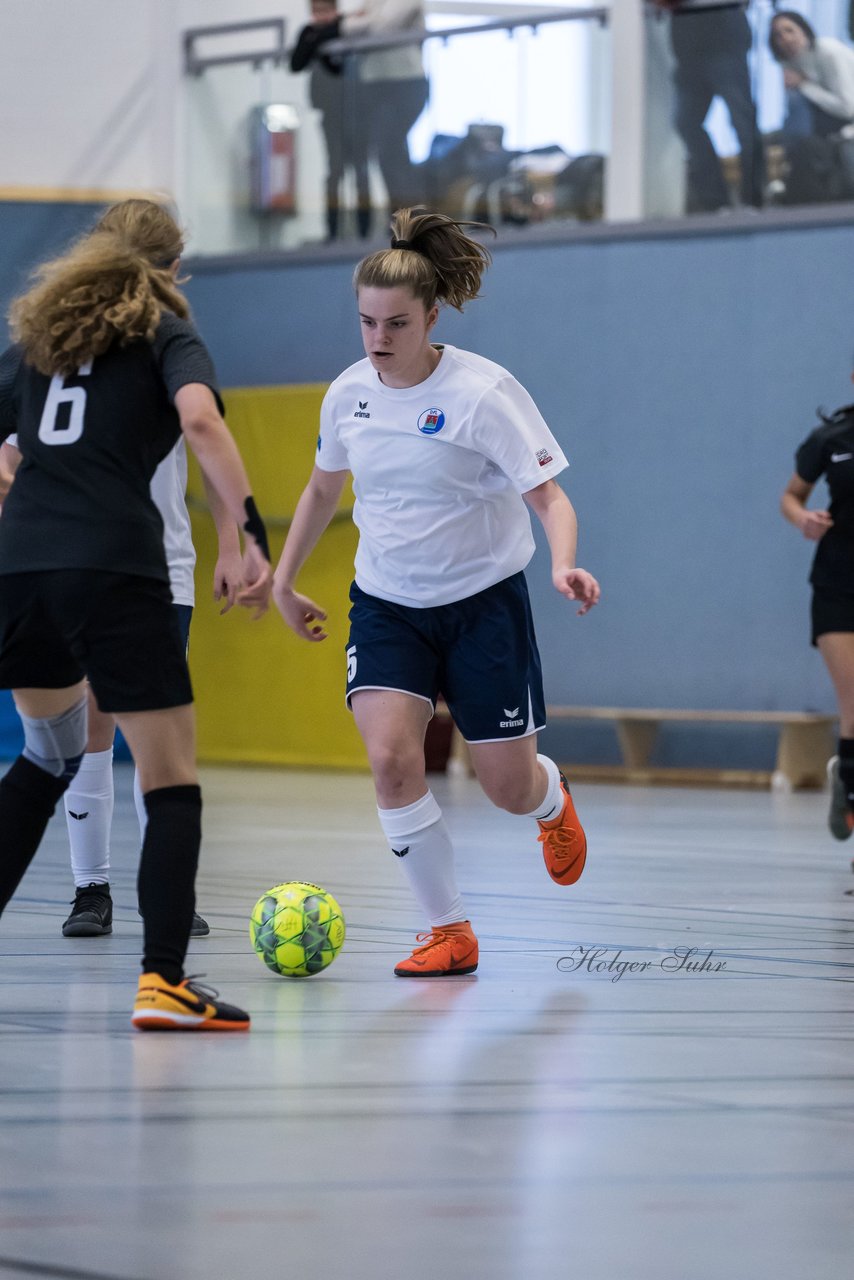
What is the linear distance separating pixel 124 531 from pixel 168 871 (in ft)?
2.18

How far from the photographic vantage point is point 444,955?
16.2 ft

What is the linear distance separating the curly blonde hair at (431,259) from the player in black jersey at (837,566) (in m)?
2.96

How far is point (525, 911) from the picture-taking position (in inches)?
247

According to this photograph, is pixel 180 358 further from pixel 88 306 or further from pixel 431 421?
pixel 431 421

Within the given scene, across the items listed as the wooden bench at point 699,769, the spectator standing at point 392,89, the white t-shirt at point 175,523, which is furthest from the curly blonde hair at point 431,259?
the spectator standing at point 392,89

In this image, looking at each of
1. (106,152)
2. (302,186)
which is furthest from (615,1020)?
(106,152)

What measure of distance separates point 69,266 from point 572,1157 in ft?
6.72

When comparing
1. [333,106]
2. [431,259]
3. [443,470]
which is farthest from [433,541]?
[333,106]

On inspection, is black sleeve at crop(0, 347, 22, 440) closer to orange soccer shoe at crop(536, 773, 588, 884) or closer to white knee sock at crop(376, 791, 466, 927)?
white knee sock at crop(376, 791, 466, 927)

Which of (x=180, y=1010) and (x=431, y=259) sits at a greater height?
(x=431, y=259)

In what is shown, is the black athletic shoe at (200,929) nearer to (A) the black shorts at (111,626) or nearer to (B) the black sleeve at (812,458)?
(A) the black shorts at (111,626)

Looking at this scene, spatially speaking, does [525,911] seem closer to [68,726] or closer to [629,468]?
[68,726]

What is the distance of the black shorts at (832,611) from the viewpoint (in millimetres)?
7570

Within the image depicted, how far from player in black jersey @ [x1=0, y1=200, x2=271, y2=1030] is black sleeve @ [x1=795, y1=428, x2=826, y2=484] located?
14.2ft
